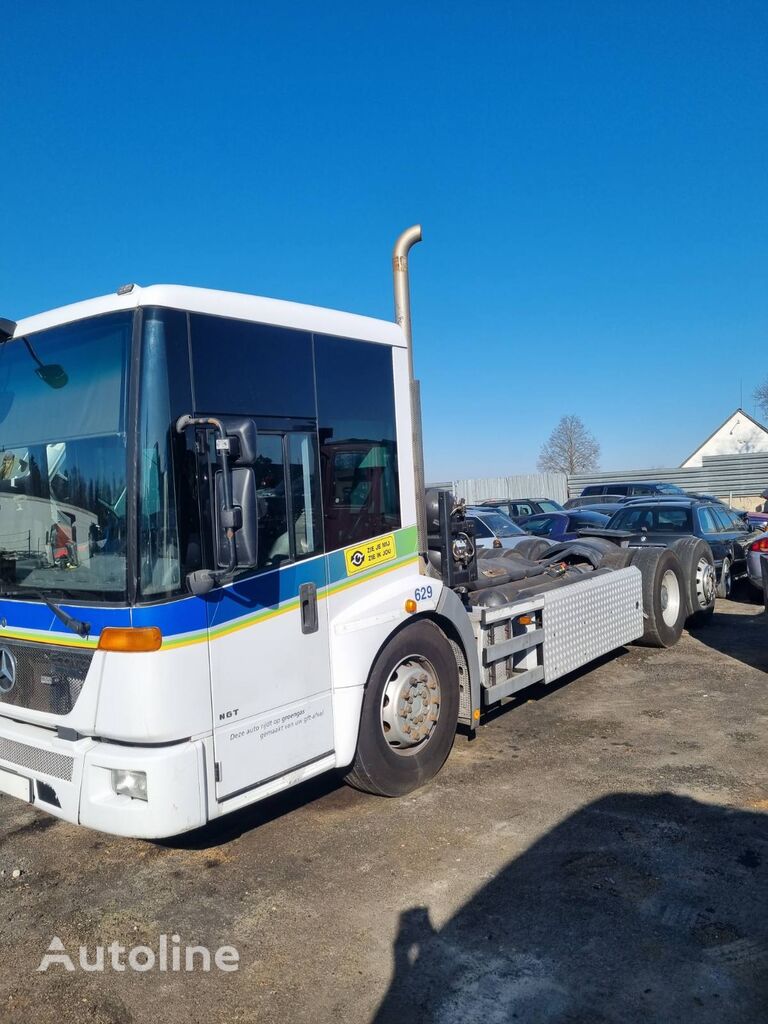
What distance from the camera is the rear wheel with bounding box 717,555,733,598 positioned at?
12508 millimetres

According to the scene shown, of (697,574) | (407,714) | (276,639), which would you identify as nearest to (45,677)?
(276,639)

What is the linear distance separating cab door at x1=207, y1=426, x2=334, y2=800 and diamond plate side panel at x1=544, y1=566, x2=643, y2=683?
2.77 m

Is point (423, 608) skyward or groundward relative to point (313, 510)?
groundward

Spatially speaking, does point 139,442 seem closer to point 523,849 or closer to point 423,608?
point 423,608

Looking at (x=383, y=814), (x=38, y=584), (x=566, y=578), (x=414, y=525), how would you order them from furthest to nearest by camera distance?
1. (x=566, y=578)
2. (x=414, y=525)
3. (x=383, y=814)
4. (x=38, y=584)

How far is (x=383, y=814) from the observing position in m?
5.08

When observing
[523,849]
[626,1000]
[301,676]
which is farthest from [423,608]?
[626,1000]

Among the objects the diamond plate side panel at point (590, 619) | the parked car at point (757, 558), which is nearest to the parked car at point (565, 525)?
the parked car at point (757, 558)

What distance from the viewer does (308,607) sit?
4508 mm

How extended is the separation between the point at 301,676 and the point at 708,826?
254cm

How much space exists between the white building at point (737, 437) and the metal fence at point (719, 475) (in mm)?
25387

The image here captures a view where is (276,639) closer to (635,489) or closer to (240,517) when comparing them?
(240,517)

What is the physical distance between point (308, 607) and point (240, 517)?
0.97m

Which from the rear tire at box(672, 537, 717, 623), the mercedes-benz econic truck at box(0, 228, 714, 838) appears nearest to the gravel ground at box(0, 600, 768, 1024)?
the mercedes-benz econic truck at box(0, 228, 714, 838)
